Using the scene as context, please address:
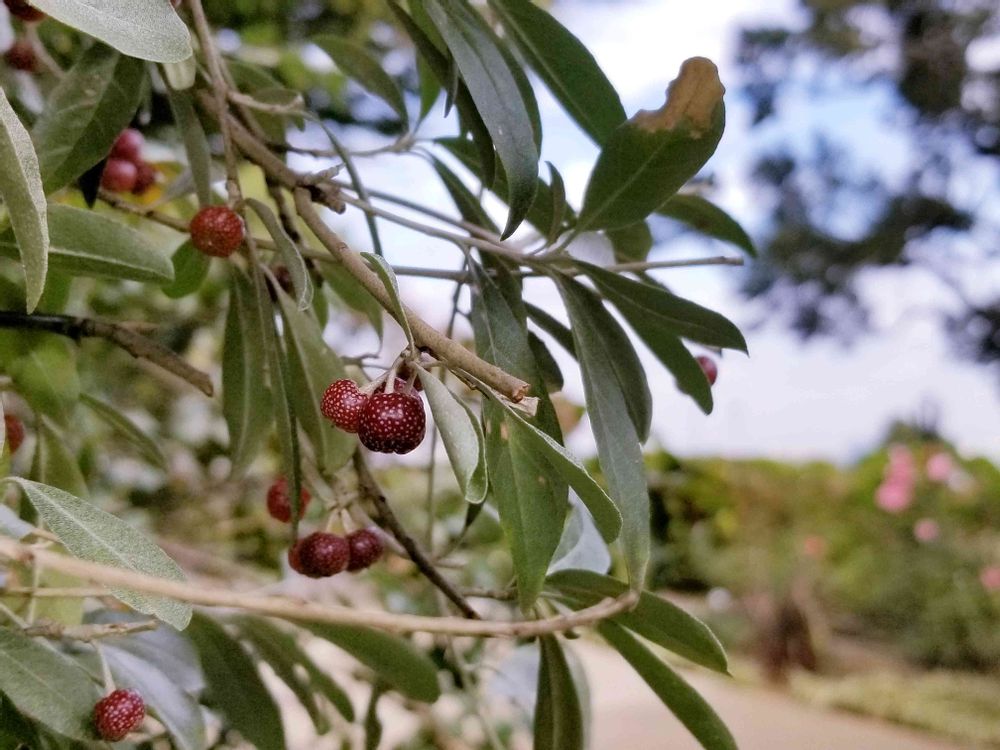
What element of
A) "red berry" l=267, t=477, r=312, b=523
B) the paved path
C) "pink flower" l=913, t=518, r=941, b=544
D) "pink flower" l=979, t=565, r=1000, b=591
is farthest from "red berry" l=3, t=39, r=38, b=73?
"pink flower" l=913, t=518, r=941, b=544

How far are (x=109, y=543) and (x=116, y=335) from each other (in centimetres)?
17

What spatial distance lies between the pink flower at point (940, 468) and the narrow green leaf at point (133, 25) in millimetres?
3702

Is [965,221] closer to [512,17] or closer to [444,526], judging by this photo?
[444,526]

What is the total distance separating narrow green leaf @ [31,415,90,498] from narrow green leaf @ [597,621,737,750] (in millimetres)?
275

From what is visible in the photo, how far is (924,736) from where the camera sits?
8.15 ft

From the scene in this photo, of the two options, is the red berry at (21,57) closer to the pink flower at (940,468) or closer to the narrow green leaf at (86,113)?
the narrow green leaf at (86,113)

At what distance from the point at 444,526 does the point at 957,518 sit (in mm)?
3067

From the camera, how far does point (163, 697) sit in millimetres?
350

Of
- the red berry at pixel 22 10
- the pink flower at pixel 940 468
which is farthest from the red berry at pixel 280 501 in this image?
the pink flower at pixel 940 468

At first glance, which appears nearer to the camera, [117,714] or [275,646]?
[117,714]

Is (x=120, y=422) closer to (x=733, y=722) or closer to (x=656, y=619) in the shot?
(x=656, y=619)

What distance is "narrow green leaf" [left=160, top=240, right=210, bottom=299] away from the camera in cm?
46

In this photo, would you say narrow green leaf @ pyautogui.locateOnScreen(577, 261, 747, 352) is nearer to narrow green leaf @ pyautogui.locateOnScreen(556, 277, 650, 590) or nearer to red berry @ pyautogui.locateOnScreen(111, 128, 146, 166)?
narrow green leaf @ pyautogui.locateOnScreen(556, 277, 650, 590)

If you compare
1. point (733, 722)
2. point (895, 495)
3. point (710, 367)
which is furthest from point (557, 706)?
point (895, 495)
